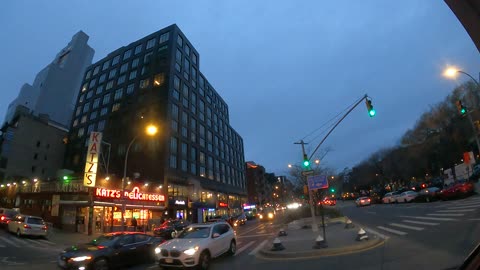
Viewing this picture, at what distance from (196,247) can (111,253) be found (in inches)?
130

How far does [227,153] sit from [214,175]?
1680 centimetres

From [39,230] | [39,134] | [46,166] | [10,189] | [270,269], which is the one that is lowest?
[270,269]

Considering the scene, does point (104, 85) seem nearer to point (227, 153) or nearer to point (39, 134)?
point (39, 134)

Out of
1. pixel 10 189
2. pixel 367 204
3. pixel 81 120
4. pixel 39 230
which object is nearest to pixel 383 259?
pixel 39 230

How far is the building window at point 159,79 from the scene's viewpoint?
6791cm

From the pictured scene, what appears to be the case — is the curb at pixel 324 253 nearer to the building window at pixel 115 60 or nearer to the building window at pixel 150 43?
the building window at pixel 150 43

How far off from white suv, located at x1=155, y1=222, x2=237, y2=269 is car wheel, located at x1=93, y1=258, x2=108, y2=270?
1.83 metres

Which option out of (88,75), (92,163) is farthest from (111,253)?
(88,75)

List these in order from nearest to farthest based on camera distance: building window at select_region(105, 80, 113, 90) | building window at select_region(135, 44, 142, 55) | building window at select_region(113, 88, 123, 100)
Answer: building window at select_region(113, 88, 123, 100)
building window at select_region(135, 44, 142, 55)
building window at select_region(105, 80, 113, 90)

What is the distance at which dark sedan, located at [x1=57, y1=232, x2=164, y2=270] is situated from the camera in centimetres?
1164

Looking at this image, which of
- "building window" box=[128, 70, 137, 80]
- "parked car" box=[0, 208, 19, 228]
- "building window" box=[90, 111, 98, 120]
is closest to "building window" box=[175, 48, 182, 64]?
"building window" box=[128, 70, 137, 80]

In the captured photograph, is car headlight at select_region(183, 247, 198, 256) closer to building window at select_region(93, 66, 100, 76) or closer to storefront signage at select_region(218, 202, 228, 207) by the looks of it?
storefront signage at select_region(218, 202, 228, 207)

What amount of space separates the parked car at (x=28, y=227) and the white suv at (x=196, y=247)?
18.9m

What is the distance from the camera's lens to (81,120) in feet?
264
